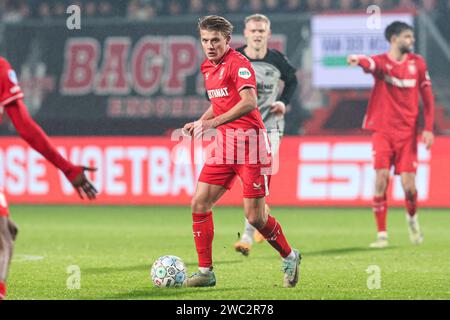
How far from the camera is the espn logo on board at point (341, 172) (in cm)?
1586

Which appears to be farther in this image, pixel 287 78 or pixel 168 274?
pixel 287 78

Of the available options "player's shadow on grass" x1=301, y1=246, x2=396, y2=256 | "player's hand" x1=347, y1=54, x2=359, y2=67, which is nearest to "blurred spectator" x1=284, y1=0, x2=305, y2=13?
"player's hand" x1=347, y1=54, x2=359, y2=67

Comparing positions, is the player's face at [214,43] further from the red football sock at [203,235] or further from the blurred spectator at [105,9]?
the blurred spectator at [105,9]

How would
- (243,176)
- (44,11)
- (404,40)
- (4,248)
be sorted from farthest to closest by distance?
(44,11) < (404,40) < (243,176) < (4,248)

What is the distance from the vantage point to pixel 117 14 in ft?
59.5

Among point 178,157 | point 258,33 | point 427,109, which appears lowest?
point 178,157

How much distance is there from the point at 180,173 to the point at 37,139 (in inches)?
423

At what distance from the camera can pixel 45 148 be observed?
5.71 metres

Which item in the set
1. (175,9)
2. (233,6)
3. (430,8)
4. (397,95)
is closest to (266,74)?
(397,95)

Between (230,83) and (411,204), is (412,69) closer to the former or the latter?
(411,204)

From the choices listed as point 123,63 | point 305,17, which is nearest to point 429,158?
point 305,17
